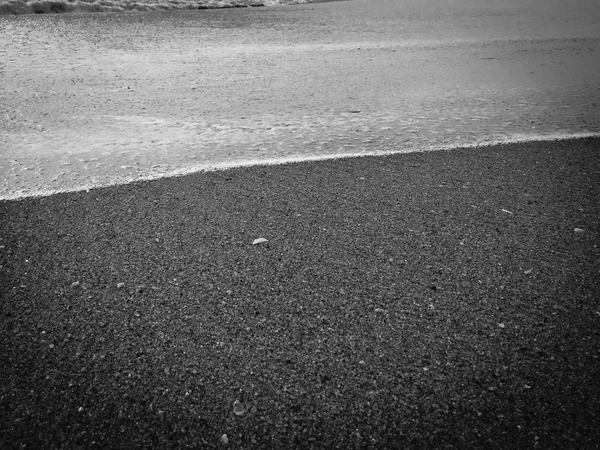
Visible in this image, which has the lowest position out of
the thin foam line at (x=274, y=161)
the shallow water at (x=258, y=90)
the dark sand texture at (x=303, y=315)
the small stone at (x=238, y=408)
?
the small stone at (x=238, y=408)

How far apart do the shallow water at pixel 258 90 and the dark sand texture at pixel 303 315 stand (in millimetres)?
753

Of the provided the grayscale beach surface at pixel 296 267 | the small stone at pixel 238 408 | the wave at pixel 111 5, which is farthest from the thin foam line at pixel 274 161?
the wave at pixel 111 5

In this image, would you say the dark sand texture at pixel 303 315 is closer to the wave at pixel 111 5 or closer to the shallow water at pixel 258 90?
the shallow water at pixel 258 90

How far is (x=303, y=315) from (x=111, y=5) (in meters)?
11.1

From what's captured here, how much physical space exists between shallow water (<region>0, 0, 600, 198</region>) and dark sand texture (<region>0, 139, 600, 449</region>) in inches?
29.6

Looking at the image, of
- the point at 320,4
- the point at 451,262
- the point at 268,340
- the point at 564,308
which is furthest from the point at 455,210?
the point at 320,4

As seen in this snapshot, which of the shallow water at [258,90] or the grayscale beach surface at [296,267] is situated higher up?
the shallow water at [258,90]

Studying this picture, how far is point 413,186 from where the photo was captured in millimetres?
3322

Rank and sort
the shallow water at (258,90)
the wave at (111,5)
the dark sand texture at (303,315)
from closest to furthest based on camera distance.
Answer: the dark sand texture at (303,315), the shallow water at (258,90), the wave at (111,5)

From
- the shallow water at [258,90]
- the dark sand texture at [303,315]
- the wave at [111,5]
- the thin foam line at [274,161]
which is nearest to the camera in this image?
the dark sand texture at [303,315]

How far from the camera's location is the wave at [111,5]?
9.56 metres

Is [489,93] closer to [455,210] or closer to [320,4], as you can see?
[455,210]

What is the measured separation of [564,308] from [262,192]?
75.0 inches

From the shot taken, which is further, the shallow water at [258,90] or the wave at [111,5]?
the wave at [111,5]
